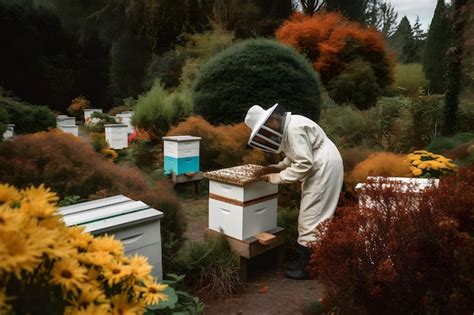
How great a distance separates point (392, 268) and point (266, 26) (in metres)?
15.1

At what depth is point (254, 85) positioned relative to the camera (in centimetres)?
787

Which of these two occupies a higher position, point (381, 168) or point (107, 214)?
point (107, 214)

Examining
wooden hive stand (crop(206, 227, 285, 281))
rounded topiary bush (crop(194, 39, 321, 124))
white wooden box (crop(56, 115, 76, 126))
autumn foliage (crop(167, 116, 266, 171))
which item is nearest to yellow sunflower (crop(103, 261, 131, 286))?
wooden hive stand (crop(206, 227, 285, 281))

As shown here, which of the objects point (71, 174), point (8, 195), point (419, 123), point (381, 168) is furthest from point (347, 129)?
point (8, 195)

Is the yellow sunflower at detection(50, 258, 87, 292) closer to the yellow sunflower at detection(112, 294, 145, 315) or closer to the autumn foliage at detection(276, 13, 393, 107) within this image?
the yellow sunflower at detection(112, 294, 145, 315)

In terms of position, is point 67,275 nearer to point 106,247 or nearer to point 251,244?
point 106,247

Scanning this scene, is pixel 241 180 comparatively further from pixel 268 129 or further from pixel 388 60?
pixel 388 60

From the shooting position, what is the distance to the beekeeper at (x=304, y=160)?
3361 mm

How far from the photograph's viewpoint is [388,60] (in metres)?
13.0

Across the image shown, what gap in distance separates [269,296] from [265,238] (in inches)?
19.1

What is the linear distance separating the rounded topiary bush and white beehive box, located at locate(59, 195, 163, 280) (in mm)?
5460

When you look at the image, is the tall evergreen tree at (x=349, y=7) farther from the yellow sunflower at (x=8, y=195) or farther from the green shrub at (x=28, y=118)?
the yellow sunflower at (x=8, y=195)

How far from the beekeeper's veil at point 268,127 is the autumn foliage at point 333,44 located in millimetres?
9200

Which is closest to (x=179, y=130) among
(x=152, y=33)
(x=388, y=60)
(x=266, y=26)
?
(x=388, y=60)
